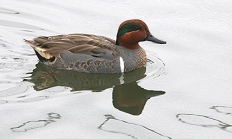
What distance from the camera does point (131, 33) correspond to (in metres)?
10.7

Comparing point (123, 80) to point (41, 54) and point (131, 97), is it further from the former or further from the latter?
point (41, 54)

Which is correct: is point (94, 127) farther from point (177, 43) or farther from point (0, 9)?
point (0, 9)

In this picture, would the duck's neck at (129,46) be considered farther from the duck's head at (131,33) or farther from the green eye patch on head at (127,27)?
the green eye patch on head at (127,27)

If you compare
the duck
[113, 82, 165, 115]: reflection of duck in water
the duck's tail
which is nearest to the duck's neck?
the duck

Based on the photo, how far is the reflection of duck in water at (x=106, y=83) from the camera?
933 cm

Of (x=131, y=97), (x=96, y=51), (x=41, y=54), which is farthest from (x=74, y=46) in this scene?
(x=131, y=97)

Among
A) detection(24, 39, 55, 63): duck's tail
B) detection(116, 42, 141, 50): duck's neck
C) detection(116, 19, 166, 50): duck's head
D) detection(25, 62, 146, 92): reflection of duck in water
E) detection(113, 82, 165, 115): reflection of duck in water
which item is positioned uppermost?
detection(116, 19, 166, 50): duck's head

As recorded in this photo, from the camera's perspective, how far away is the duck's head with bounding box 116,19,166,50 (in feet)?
34.9

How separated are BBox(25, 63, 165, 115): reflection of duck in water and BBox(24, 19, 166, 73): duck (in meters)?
0.12

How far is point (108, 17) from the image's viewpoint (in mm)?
12812

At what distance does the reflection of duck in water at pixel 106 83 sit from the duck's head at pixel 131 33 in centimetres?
52

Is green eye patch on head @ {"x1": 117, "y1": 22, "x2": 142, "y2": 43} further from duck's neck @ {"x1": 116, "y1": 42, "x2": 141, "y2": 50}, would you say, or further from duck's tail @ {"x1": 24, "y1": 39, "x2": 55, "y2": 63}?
duck's tail @ {"x1": 24, "y1": 39, "x2": 55, "y2": 63}

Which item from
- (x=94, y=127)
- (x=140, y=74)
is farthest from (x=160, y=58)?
(x=94, y=127)

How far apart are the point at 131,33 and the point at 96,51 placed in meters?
0.70
